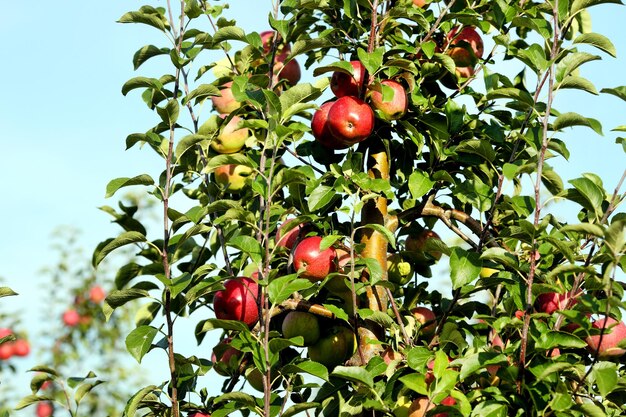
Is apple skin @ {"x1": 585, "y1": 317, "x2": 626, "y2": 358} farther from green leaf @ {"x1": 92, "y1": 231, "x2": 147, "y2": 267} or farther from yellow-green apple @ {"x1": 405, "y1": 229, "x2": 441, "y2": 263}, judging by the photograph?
green leaf @ {"x1": 92, "y1": 231, "x2": 147, "y2": 267}

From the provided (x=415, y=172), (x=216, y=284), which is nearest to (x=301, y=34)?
(x=415, y=172)

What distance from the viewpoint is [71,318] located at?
756cm

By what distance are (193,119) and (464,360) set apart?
1.48 m

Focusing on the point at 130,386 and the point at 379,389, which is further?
the point at 130,386

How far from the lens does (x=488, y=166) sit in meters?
3.31

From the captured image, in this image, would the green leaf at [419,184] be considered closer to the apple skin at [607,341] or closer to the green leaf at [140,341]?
the apple skin at [607,341]

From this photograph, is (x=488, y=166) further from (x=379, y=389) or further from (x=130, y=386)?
(x=130, y=386)

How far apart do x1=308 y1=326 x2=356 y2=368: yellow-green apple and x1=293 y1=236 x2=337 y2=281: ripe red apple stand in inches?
11.1

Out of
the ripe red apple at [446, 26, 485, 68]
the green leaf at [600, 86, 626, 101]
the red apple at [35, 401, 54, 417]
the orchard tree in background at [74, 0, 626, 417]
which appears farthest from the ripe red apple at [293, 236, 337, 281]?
the red apple at [35, 401, 54, 417]

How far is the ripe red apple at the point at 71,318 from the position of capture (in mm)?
7547

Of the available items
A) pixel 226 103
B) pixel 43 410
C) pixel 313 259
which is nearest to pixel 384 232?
pixel 313 259

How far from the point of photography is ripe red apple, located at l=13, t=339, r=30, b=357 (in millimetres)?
7500

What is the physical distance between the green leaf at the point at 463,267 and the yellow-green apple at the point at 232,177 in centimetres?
125

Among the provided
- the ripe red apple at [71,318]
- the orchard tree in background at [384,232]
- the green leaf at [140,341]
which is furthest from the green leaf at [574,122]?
the ripe red apple at [71,318]
